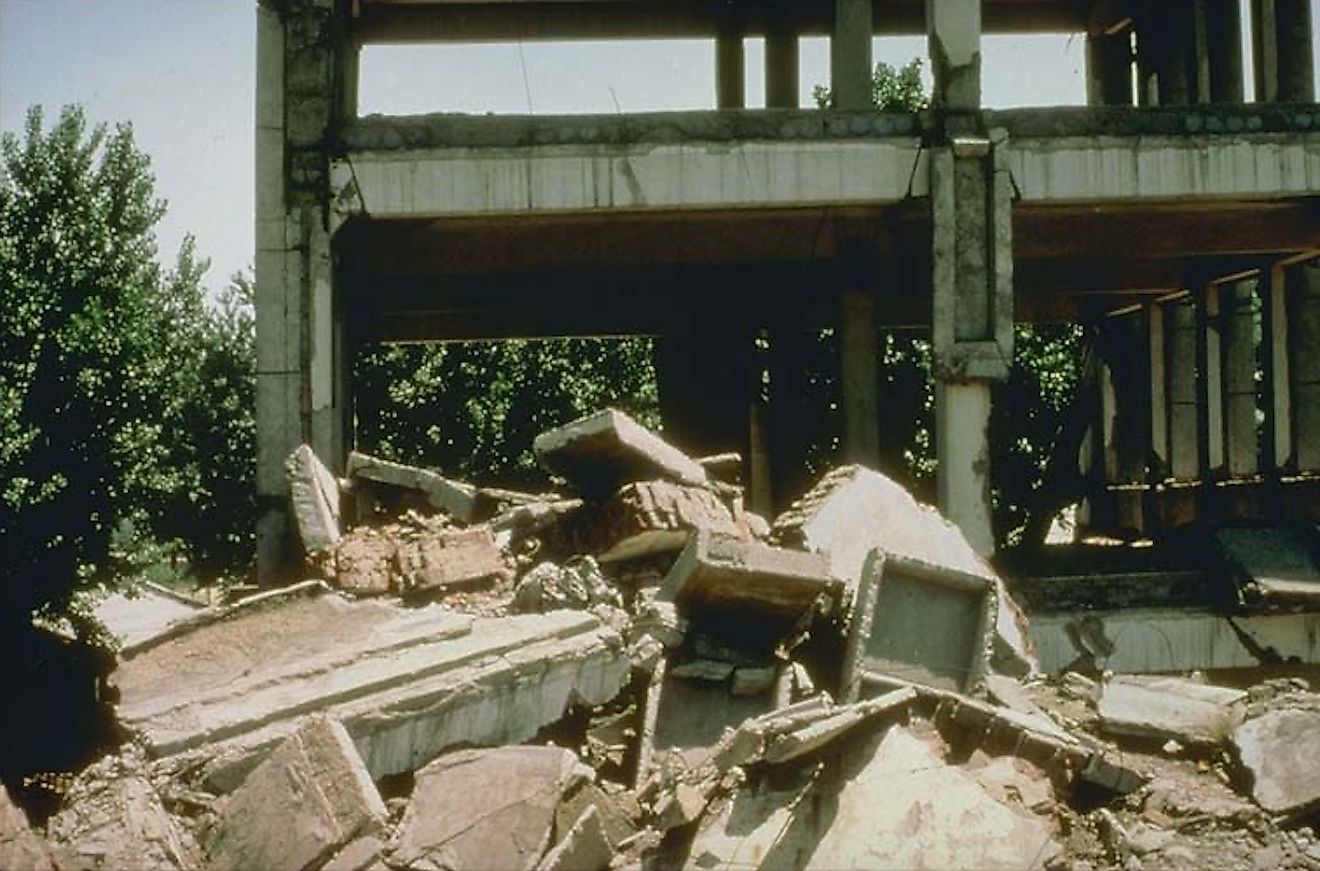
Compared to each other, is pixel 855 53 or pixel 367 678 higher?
pixel 855 53

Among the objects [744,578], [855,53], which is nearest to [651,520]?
[744,578]

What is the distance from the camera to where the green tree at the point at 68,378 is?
464 inches

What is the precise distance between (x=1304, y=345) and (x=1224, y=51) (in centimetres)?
337

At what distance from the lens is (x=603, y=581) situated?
589 centimetres

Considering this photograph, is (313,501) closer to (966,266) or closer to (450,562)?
(450,562)

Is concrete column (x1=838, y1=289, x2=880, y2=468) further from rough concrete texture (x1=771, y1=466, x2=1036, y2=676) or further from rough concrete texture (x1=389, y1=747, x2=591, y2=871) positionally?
rough concrete texture (x1=389, y1=747, x2=591, y2=871)

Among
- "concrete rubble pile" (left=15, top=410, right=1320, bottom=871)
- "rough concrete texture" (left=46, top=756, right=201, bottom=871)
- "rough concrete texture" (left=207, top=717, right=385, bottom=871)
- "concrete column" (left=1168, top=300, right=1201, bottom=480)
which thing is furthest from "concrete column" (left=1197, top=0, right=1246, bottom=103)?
"rough concrete texture" (left=46, top=756, right=201, bottom=871)

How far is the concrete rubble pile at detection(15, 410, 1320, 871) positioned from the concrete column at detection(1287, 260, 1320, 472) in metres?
6.69

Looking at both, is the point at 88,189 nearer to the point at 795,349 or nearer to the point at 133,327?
the point at 133,327

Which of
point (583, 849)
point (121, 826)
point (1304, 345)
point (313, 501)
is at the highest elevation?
point (1304, 345)

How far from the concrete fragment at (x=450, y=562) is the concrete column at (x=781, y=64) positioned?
8.50 meters

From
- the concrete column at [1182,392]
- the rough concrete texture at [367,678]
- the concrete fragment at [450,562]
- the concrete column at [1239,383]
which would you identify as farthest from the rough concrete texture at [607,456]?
the concrete column at [1182,392]

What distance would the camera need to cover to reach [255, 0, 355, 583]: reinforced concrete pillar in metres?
8.21

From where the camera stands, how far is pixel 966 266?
879 centimetres
